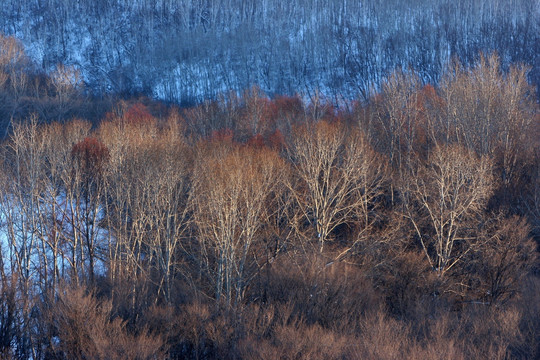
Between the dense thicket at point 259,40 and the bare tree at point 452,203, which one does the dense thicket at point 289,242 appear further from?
the dense thicket at point 259,40

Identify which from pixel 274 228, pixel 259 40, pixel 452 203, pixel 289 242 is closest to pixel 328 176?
pixel 274 228

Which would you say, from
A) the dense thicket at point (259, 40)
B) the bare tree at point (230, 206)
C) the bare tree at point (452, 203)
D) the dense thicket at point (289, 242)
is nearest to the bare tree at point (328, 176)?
the dense thicket at point (289, 242)

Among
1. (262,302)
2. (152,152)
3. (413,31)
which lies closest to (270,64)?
(413,31)

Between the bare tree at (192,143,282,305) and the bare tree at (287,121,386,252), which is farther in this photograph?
the bare tree at (287,121,386,252)

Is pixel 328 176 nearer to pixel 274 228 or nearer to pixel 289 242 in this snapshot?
pixel 274 228

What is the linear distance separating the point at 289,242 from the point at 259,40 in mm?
50846

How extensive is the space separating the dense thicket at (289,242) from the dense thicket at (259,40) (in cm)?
2758

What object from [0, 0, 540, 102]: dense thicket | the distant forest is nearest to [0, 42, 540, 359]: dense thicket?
the distant forest

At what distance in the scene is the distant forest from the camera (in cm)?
1694

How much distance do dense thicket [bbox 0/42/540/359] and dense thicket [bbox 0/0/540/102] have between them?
2758 cm

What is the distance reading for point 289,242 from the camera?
24.0 metres

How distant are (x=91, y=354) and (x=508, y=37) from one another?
57980mm

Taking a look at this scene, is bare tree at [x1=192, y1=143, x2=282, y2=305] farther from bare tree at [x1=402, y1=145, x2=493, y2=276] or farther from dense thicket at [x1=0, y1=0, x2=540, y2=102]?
dense thicket at [x1=0, y1=0, x2=540, y2=102]

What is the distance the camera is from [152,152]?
79.6ft
